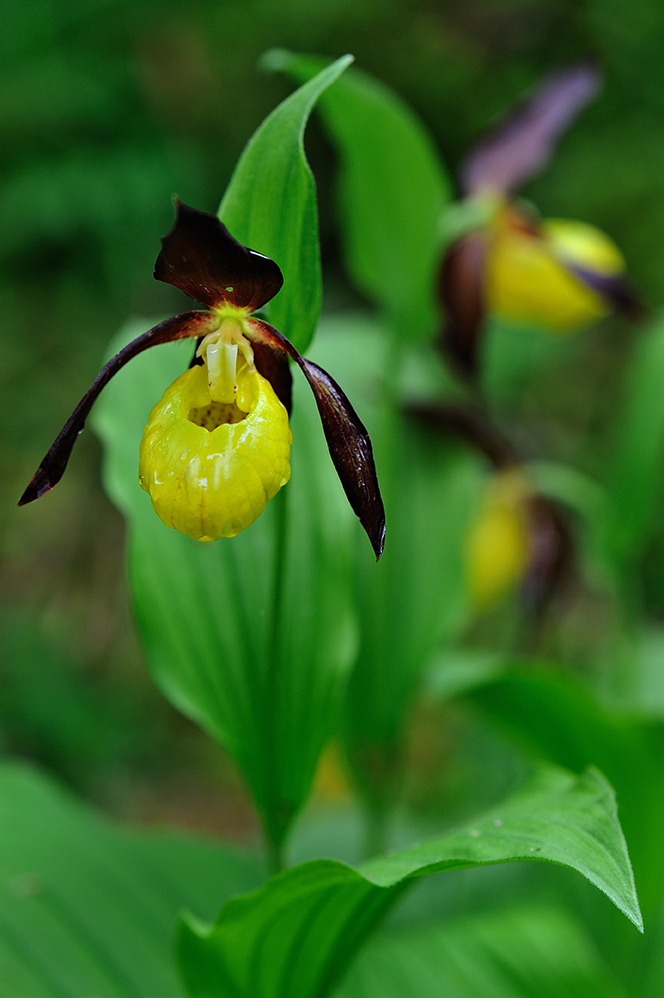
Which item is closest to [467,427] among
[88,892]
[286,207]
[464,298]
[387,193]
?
[464,298]

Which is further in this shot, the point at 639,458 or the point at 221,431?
the point at 639,458

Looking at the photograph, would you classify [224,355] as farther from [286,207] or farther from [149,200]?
[149,200]

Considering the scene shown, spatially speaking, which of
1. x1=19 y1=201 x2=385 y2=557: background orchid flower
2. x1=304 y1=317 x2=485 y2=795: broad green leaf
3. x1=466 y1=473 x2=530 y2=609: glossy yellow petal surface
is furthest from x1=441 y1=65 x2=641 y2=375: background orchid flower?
x1=19 y1=201 x2=385 y2=557: background orchid flower

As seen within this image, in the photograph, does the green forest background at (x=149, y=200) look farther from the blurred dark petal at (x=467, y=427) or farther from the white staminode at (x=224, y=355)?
the white staminode at (x=224, y=355)

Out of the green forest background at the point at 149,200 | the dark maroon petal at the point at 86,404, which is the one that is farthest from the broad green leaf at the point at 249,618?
the green forest background at the point at 149,200

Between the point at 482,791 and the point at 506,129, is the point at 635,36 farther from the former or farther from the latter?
the point at 482,791

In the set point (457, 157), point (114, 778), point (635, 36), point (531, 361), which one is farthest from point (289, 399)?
point (635, 36)

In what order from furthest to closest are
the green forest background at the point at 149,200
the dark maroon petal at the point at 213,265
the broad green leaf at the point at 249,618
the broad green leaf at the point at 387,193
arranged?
the green forest background at the point at 149,200 < the broad green leaf at the point at 387,193 < the broad green leaf at the point at 249,618 < the dark maroon petal at the point at 213,265
